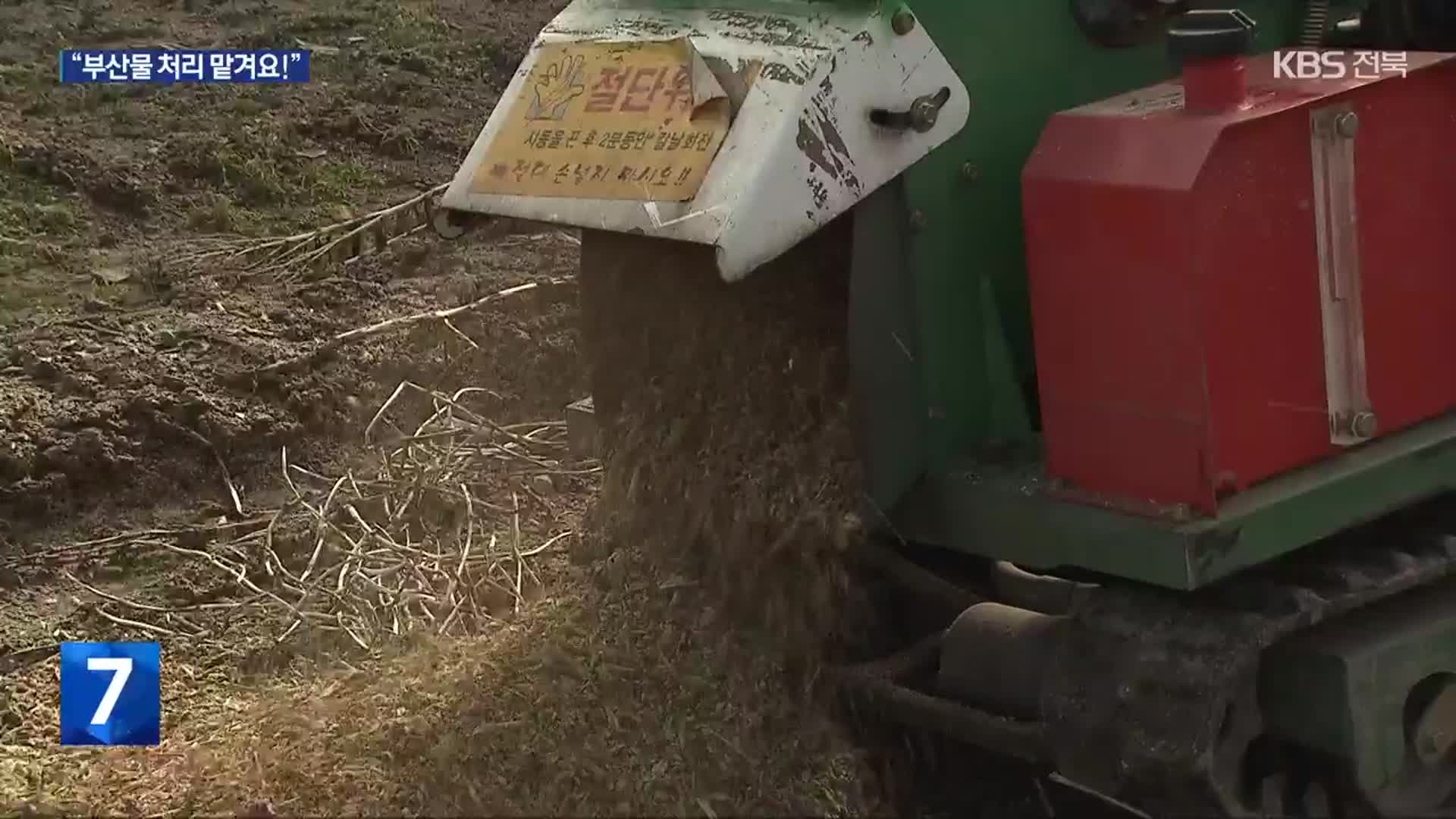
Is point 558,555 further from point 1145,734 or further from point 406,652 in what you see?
point 1145,734

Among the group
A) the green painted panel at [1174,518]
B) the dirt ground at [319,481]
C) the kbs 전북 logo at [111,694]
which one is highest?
the green painted panel at [1174,518]

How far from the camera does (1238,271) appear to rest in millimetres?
2549

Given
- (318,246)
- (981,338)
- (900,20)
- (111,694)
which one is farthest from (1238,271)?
(318,246)

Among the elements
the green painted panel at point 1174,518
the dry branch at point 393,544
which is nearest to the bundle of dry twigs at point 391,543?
the dry branch at point 393,544

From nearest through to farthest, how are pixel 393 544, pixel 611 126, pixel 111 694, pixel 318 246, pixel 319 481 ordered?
pixel 611 126 → pixel 111 694 → pixel 393 544 → pixel 319 481 → pixel 318 246

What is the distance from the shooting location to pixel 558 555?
13.0 ft

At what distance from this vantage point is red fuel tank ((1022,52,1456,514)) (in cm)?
253

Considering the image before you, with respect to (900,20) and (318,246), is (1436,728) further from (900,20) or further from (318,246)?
(318,246)

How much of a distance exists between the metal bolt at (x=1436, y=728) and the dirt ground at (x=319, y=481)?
0.90 metres

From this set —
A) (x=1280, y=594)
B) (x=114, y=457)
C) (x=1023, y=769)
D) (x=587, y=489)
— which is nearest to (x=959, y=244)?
(x=1280, y=594)

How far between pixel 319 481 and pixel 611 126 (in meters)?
2.45

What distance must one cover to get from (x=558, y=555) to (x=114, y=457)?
1768 mm

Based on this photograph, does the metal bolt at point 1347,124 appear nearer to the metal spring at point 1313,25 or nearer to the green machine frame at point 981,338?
the green machine frame at point 981,338

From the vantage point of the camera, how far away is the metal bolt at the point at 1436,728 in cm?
280
